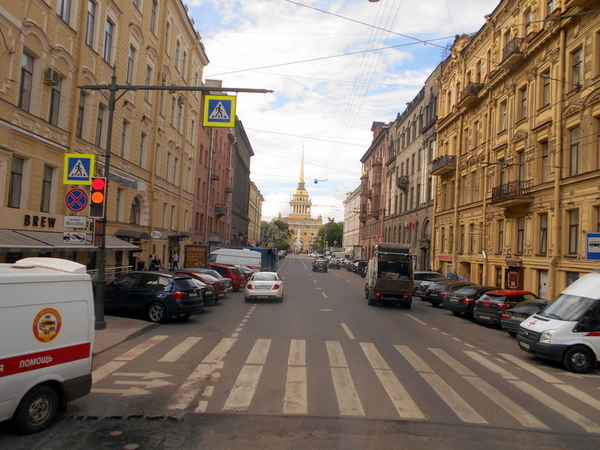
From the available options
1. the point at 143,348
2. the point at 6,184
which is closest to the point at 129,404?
the point at 143,348

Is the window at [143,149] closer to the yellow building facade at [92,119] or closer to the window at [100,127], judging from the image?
the yellow building facade at [92,119]

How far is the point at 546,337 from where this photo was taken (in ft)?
37.8

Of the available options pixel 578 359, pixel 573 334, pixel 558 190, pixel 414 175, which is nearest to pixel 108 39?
pixel 558 190

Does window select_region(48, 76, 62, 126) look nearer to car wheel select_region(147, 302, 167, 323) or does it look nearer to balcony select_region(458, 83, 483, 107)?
car wheel select_region(147, 302, 167, 323)

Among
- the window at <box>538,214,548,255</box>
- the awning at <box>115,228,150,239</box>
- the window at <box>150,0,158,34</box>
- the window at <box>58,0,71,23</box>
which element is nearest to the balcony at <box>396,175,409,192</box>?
the window at <box>538,214,548,255</box>

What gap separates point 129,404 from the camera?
284 inches

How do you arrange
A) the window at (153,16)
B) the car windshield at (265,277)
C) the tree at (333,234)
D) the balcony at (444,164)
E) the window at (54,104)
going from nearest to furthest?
1. the window at (54,104)
2. the car windshield at (265,277)
3. the window at (153,16)
4. the balcony at (444,164)
5. the tree at (333,234)

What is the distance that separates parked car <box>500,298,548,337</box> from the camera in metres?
15.5

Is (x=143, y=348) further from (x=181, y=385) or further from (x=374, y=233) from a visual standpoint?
(x=374, y=233)

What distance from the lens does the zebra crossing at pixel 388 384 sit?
284 inches

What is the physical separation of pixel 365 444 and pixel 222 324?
10494mm

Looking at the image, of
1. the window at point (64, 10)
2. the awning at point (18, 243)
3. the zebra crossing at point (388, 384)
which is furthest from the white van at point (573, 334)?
the window at point (64, 10)

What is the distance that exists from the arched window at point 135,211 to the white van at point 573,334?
23809 millimetres

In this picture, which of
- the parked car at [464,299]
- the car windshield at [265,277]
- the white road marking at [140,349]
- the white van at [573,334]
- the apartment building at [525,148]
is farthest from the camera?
the car windshield at [265,277]
